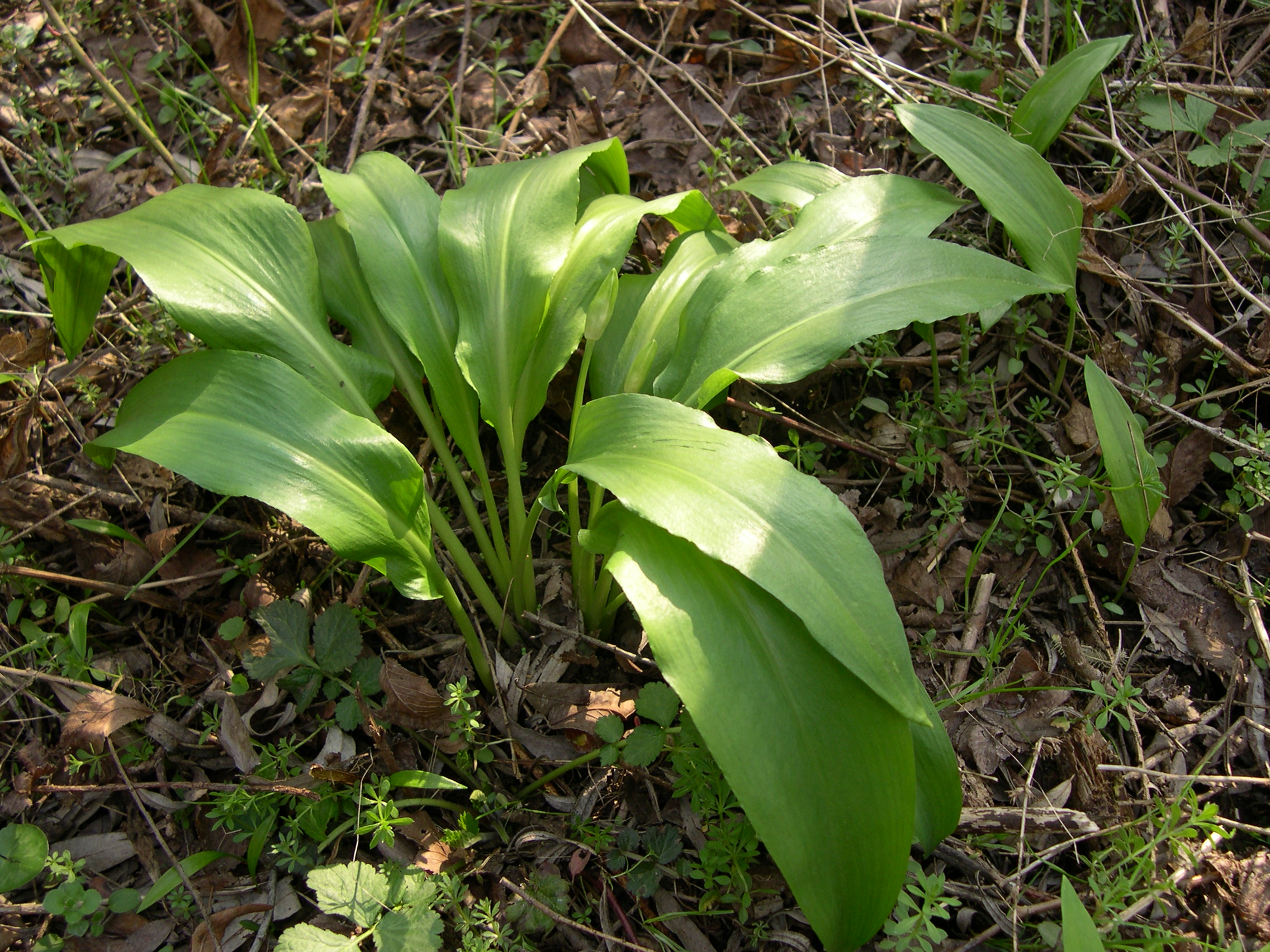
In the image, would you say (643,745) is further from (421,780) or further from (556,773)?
(421,780)

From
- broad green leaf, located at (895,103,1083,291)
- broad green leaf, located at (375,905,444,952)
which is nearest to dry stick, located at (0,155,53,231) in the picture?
broad green leaf, located at (375,905,444,952)

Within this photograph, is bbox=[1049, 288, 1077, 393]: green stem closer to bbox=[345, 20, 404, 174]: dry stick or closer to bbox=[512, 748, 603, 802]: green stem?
bbox=[512, 748, 603, 802]: green stem

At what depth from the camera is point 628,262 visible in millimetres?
2260

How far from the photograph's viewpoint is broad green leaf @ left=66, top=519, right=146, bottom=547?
1.90 meters

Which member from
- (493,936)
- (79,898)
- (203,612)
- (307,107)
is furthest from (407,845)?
(307,107)

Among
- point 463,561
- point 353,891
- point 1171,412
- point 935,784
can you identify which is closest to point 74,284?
point 463,561

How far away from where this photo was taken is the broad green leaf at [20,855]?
4.96 feet

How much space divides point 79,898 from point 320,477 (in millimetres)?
938

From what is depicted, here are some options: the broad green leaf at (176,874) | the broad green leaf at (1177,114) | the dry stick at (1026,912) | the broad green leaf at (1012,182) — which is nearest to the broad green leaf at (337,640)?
the broad green leaf at (176,874)

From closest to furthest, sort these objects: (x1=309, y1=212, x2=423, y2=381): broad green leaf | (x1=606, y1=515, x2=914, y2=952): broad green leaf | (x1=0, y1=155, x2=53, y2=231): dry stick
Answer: (x1=606, y1=515, x2=914, y2=952): broad green leaf, (x1=309, y1=212, x2=423, y2=381): broad green leaf, (x1=0, y1=155, x2=53, y2=231): dry stick

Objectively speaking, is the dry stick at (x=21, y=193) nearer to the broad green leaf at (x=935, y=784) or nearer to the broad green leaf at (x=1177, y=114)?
the broad green leaf at (x=935, y=784)

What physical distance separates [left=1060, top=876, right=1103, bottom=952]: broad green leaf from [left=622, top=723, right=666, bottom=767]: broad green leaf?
67 centimetres

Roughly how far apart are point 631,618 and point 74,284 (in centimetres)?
140

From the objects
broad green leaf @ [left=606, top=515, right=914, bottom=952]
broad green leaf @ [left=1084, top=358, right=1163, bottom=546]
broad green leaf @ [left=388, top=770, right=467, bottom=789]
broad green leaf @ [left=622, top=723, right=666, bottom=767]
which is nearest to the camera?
broad green leaf @ [left=606, top=515, right=914, bottom=952]
